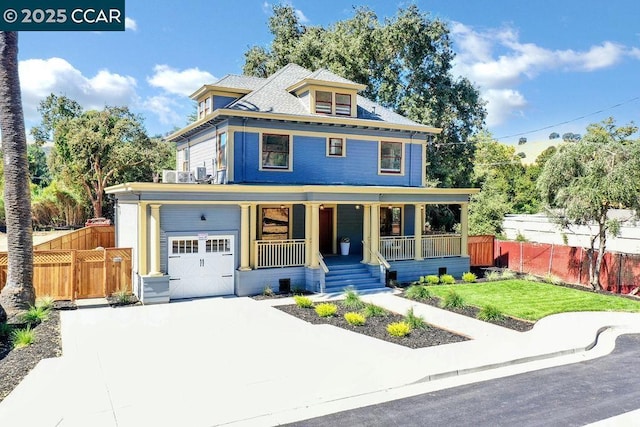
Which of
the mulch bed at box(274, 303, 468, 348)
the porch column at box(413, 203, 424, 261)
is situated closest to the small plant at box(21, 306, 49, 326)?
the mulch bed at box(274, 303, 468, 348)

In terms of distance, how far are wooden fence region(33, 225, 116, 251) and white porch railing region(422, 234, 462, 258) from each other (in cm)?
1468

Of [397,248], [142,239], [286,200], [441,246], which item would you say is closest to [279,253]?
[286,200]

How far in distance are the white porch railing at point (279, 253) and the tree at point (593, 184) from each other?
399 inches

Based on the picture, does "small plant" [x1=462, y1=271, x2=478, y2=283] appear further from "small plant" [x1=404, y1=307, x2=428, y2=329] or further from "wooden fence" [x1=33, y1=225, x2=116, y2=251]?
"wooden fence" [x1=33, y1=225, x2=116, y2=251]

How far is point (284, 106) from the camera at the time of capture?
1952cm

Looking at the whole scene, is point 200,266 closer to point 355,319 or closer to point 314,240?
point 314,240

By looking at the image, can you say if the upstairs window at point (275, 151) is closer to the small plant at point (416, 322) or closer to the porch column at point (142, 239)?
the porch column at point (142, 239)

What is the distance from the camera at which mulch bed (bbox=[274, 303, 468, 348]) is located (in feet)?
36.2

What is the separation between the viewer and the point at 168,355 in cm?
977

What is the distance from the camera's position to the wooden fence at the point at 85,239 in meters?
18.4

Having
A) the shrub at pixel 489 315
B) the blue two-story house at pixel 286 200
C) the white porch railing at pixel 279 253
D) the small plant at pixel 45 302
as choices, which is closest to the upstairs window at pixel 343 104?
the blue two-story house at pixel 286 200

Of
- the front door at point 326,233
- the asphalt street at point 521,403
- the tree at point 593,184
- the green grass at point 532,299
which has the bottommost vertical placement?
the asphalt street at point 521,403

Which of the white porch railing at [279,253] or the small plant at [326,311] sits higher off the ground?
the white porch railing at [279,253]

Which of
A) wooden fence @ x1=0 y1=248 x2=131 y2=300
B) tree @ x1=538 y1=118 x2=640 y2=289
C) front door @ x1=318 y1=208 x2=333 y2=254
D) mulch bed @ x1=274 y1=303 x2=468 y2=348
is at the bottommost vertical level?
mulch bed @ x1=274 y1=303 x2=468 y2=348
